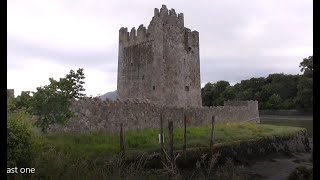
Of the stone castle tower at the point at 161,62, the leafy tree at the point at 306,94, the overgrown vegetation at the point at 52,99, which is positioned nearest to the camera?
the overgrown vegetation at the point at 52,99

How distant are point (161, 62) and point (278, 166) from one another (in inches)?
434

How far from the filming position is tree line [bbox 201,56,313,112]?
166 ft

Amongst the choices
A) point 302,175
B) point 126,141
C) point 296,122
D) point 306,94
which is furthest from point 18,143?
point 306,94

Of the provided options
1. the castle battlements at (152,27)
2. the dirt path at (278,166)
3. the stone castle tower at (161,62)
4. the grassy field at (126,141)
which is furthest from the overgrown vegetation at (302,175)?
the castle battlements at (152,27)

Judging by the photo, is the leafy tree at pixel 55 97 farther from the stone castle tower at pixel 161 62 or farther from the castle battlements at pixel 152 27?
the castle battlements at pixel 152 27

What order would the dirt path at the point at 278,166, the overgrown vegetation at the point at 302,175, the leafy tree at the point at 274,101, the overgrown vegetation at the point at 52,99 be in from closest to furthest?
the overgrown vegetation at the point at 52,99 < the overgrown vegetation at the point at 302,175 < the dirt path at the point at 278,166 < the leafy tree at the point at 274,101

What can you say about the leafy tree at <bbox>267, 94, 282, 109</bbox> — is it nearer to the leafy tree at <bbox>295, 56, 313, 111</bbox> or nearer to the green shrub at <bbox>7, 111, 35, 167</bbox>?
the leafy tree at <bbox>295, 56, 313, 111</bbox>

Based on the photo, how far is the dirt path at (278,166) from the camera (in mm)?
16016

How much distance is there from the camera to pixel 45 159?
7.28 meters

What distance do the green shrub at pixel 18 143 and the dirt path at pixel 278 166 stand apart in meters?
11.3

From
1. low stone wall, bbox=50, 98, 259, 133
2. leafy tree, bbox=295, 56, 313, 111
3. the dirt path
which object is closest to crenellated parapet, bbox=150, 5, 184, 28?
low stone wall, bbox=50, 98, 259, 133

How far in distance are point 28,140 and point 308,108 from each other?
49.1m

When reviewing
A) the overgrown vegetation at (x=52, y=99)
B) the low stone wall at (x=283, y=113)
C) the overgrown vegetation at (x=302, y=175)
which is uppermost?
the overgrown vegetation at (x=52, y=99)

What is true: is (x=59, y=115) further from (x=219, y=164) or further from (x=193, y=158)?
(x=219, y=164)
